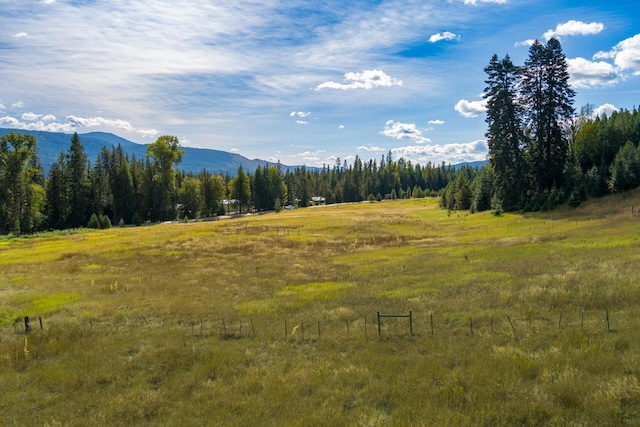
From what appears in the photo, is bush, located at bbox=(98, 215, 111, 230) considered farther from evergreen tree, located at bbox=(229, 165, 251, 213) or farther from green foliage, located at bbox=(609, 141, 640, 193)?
green foliage, located at bbox=(609, 141, 640, 193)

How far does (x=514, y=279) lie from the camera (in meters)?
20.8

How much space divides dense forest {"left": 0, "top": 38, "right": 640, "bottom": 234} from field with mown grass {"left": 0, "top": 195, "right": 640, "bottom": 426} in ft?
87.8

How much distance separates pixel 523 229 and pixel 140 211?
96589 millimetres

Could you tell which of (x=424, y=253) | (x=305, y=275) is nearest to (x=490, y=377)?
(x=305, y=275)

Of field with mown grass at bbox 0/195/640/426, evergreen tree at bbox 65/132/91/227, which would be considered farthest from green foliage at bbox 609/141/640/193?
evergreen tree at bbox 65/132/91/227

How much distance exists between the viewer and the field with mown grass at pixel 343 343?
977 centimetres

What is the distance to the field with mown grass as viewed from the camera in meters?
9.77

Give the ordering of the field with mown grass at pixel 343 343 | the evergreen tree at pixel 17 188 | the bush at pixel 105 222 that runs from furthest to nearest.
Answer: the bush at pixel 105 222
the evergreen tree at pixel 17 188
the field with mown grass at pixel 343 343

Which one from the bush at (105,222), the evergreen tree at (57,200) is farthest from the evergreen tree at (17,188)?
the bush at (105,222)

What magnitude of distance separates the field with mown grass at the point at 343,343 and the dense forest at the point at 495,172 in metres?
26.8

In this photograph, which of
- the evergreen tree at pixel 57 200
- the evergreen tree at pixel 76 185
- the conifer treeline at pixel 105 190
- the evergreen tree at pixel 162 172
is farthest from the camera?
the evergreen tree at pixel 162 172

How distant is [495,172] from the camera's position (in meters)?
59.8

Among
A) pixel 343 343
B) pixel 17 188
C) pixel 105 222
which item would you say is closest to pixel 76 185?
pixel 105 222

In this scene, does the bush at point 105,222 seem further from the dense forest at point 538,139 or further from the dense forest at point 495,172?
the dense forest at point 538,139
